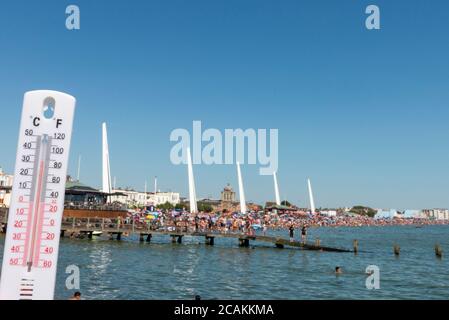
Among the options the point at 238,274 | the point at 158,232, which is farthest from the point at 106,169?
the point at 238,274

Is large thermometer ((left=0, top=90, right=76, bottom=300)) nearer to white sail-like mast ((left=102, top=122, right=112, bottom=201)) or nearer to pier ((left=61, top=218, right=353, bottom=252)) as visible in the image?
pier ((left=61, top=218, right=353, bottom=252))

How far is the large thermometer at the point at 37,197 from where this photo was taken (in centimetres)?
521

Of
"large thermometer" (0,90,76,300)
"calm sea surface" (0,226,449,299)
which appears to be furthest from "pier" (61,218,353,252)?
"large thermometer" (0,90,76,300)

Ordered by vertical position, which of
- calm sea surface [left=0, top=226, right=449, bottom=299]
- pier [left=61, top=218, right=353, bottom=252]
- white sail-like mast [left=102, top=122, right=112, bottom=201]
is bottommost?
calm sea surface [left=0, top=226, right=449, bottom=299]

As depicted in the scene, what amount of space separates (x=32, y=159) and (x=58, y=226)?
92 centimetres

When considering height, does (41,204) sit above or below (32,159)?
below

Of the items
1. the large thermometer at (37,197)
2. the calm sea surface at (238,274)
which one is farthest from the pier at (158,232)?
the large thermometer at (37,197)

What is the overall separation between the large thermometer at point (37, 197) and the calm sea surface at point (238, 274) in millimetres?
16435

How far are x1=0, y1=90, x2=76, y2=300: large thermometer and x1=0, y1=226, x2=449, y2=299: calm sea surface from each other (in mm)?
16435

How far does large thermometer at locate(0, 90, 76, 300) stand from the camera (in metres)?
5.21

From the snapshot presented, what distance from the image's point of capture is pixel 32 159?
5.50 meters

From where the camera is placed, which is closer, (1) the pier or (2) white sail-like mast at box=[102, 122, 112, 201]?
(1) the pier
